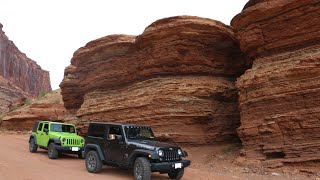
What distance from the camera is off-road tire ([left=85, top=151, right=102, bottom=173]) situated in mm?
10891

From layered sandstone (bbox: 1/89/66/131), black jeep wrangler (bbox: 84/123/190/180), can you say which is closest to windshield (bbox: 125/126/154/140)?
black jeep wrangler (bbox: 84/123/190/180)

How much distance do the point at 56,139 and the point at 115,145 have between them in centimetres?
527

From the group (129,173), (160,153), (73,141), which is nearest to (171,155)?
(160,153)

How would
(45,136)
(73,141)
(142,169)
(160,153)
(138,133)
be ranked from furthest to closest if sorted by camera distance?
(45,136)
(73,141)
(138,133)
(160,153)
(142,169)

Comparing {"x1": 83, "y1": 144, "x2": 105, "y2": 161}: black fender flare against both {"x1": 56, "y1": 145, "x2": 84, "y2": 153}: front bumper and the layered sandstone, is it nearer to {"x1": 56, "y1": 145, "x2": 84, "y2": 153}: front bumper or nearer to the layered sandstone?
{"x1": 56, "y1": 145, "x2": 84, "y2": 153}: front bumper

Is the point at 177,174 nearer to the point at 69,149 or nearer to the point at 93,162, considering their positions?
the point at 93,162

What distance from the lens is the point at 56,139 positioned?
14.7 meters

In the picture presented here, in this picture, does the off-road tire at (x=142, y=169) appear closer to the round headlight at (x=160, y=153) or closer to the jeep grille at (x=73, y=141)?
the round headlight at (x=160, y=153)

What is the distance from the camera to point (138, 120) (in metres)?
17.2

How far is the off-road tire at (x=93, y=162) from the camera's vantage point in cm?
1089

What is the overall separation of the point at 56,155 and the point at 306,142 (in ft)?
34.7

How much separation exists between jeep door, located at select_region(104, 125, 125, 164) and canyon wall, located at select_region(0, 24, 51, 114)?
7842 cm

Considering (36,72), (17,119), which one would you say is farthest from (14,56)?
(17,119)

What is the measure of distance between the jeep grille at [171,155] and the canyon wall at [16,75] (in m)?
80.5
